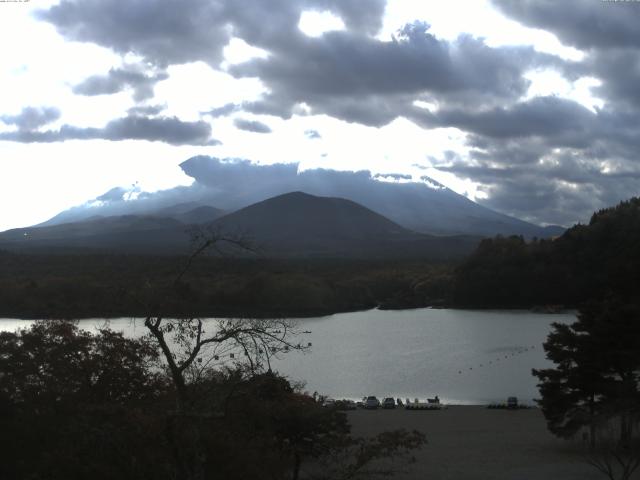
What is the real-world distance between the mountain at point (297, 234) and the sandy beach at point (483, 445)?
Answer: 271 feet

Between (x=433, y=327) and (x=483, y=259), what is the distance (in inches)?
760

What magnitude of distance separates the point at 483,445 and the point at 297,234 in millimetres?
124794

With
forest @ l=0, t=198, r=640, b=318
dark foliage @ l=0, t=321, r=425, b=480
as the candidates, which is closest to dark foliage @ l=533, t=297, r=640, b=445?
dark foliage @ l=0, t=321, r=425, b=480

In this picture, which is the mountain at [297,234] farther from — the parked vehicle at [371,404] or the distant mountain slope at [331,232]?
the parked vehicle at [371,404]

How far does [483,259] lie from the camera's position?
65.8 m

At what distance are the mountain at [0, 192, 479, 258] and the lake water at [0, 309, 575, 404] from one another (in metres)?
58.3

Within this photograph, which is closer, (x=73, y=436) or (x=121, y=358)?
(x=73, y=436)

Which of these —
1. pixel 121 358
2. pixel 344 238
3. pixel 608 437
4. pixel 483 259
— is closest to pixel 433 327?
pixel 483 259

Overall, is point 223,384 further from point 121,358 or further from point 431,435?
point 431,435

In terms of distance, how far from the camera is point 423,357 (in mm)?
35125

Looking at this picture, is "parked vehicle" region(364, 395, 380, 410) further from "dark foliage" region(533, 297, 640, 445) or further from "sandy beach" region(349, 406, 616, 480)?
"dark foliage" region(533, 297, 640, 445)

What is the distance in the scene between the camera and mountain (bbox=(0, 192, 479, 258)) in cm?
11549

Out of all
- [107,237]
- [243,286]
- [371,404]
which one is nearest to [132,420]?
[371,404]

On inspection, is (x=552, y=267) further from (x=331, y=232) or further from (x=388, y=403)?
(x=331, y=232)
